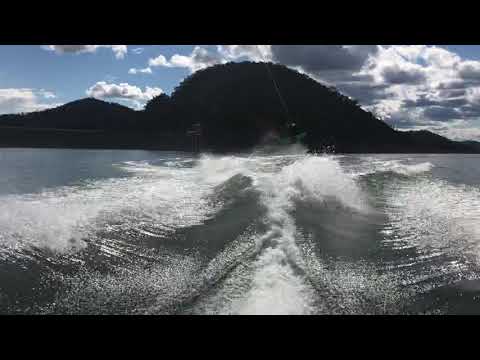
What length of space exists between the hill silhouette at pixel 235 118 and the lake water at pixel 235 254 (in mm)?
25152

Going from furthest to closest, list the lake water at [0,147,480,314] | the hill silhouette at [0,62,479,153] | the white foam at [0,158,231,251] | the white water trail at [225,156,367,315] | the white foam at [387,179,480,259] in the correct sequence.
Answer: the hill silhouette at [0,62,479,153] < the white foam at [387,179,480,259] < the white foam at [0,158,231,251] < the lake water at [0,147,480,314] < the white water trail at [225,156,367,315]

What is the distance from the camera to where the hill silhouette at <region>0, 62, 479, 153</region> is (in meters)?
35.8

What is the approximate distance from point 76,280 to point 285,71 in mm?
75168

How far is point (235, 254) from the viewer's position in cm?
435

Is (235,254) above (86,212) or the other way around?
the other way around

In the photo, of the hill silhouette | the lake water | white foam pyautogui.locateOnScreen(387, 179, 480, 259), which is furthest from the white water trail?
the hill silhouette

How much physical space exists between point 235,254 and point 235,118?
53.3m

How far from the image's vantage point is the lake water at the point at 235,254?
10.3ft

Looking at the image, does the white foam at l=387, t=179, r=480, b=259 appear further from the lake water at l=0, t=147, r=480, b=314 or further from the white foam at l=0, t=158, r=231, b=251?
the white foam at l=0, t=158, r=231, b=251

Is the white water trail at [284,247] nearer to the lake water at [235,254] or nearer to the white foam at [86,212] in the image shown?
the lake water at [235,254]

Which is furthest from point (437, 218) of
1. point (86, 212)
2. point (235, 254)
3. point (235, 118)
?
point (235, 118)

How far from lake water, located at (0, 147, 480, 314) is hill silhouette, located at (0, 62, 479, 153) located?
25152 mm

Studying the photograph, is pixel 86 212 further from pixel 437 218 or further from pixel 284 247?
pixel 437 218

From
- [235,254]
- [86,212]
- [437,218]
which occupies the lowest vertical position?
[437,218]
